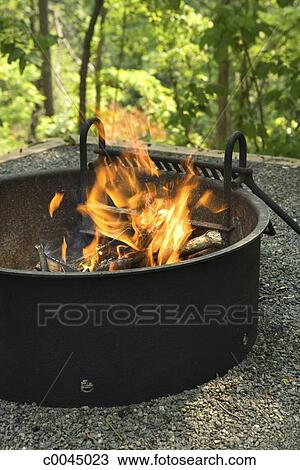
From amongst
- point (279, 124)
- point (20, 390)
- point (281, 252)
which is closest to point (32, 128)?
point (279, 124)

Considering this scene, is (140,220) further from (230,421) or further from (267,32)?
(267,32)

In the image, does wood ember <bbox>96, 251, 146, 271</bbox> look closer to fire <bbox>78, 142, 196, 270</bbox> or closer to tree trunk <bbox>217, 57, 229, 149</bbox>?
fire <bbox>78, 142, 196, 270</bbox>

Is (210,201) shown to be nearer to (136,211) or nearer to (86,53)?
(136,211)

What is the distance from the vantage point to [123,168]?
330cm

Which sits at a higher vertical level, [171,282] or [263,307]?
[171,282]

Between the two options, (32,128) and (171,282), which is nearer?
(171,282)

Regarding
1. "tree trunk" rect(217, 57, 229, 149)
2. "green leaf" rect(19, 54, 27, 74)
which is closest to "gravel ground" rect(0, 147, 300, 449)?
"green leaf" rect(19, 54, 27, 74)

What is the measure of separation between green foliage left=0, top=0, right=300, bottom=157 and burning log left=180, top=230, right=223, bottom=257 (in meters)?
2.55

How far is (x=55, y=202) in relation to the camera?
326cm

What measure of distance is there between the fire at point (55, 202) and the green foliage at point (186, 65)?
191cm

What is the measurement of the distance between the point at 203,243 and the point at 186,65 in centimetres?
568

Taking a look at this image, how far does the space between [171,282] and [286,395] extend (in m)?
0.63

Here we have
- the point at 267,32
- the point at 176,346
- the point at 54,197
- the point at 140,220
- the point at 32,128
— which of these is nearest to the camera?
the point at 176,346

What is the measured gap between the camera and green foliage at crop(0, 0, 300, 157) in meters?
5.50
